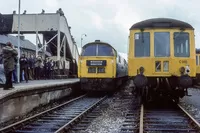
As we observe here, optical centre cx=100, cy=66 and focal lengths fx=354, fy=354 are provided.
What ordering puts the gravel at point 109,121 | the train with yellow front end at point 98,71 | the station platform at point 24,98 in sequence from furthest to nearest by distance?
the train with yellow front end at point 98,71, the station platform at point 24,98, the gravel at point 109,121

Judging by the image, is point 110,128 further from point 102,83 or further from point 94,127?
point 102,83

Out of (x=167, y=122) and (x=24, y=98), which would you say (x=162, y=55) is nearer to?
(x=167, y=122)

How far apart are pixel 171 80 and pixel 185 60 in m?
0.84

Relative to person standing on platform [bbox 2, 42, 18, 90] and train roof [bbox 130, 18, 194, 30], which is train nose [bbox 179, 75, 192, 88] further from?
person standing on platform [bbox 2, 42, 18, 90]

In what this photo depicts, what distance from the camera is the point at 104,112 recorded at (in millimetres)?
11766

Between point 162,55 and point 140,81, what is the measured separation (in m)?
1.43

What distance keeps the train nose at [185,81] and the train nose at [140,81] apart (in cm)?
113

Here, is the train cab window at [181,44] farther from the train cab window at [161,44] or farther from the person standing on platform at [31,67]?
the person standing on platform at [31,67]

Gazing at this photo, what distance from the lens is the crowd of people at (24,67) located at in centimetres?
1138

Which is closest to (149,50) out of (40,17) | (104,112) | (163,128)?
(104,112)

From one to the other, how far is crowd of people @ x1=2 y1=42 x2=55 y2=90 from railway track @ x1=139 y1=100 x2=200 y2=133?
452 cm

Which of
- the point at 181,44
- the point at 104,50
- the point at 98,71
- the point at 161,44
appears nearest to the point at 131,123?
the point at 161,44

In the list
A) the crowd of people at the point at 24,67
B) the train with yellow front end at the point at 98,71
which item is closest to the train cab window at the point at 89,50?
the train with yellow front end at the point at 98,71

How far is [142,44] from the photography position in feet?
41.6
